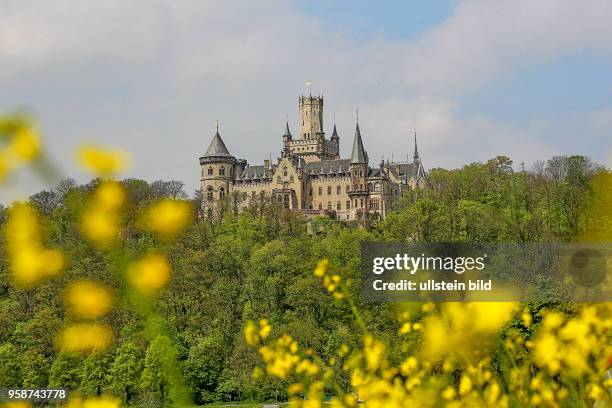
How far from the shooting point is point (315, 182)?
12562 cm

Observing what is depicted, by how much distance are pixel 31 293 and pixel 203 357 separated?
16653 millimetres

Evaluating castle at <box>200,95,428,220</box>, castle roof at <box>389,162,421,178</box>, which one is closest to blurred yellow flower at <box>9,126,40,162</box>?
castle at <box>200,95,428,220</box>

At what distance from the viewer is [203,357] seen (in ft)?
166

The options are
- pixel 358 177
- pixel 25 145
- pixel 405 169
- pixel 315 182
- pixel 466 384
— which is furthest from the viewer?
pixel 405 169

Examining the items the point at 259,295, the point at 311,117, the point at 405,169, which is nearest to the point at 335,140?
the point at 311,117

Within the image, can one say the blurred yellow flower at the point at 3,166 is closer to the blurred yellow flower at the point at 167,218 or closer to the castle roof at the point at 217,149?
the blurred yellow flower at the point at 167,218

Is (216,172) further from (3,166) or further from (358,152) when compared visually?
(3,166)

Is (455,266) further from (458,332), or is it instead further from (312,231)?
(312,231)

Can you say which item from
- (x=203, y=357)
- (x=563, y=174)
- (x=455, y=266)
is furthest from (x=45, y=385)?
(x=563, y=174)

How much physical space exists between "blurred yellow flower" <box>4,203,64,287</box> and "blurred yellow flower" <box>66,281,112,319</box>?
0.10 m

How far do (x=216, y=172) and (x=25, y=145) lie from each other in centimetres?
12920

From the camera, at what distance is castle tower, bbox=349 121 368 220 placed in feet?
384

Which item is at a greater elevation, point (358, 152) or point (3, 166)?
point (358, 152)

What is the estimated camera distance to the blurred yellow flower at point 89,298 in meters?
2.85
